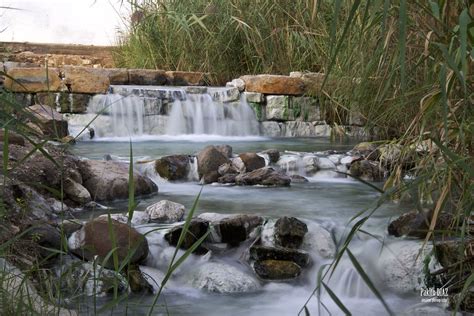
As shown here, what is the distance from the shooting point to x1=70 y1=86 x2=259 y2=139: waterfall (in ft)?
24.0

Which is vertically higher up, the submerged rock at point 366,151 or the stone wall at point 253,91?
the stone wall at point 253,91

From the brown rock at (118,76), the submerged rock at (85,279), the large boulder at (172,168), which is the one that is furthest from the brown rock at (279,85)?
the submerged rock at (85,279)

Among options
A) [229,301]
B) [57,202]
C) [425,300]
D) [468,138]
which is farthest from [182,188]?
[468,138]

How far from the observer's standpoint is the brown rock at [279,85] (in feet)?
25.5

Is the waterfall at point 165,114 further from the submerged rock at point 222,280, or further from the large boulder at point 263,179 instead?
the submerged rock at point 222,280

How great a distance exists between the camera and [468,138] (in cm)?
237

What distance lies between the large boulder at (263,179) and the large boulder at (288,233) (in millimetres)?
1434

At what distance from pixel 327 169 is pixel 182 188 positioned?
1.20m

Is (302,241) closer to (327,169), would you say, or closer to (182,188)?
(182,188)

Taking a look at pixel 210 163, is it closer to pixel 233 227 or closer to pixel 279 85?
pixel 233 227

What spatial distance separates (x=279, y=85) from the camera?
25.6 feet

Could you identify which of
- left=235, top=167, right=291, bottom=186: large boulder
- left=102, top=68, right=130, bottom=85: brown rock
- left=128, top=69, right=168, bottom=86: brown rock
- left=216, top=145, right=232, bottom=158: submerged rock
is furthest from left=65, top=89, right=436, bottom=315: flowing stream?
left=128, top=69, right=168, bottom=86: brown rock

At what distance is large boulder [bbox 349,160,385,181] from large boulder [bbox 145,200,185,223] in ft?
5.67

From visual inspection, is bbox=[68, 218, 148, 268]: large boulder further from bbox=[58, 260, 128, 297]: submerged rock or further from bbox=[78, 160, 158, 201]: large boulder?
bbox=[78, 160, 158, 201]: large boulder
